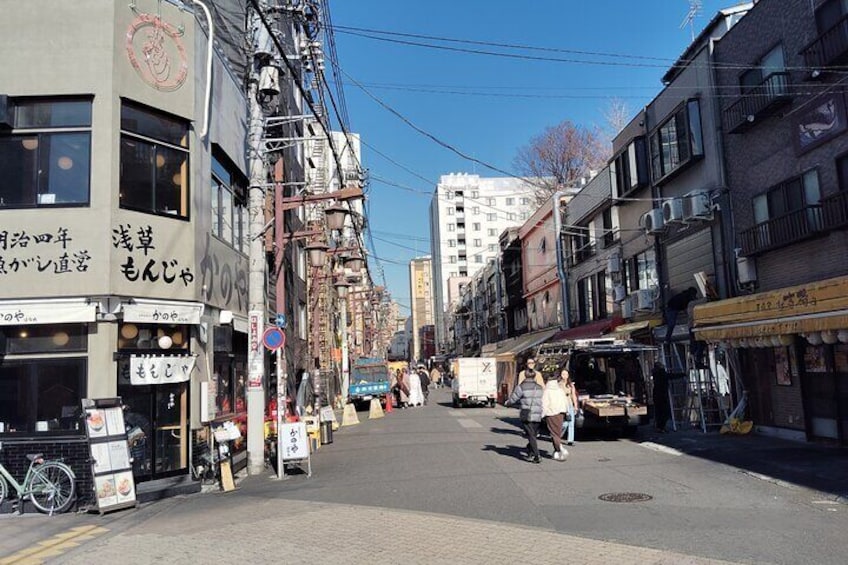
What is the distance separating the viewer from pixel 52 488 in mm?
10250

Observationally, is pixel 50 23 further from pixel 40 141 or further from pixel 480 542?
pixel 480 542

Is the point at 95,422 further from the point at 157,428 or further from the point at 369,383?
the point at 369,383

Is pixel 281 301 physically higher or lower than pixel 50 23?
lower

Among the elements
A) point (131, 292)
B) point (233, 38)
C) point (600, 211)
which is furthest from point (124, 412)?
point (600, 211)

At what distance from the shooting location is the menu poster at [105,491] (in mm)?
10055

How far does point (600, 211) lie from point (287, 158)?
13874 millimetres

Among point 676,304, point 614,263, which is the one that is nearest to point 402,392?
point 614,263

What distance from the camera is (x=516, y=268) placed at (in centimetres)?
4875

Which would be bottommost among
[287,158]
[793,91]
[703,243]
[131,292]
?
[131,292]

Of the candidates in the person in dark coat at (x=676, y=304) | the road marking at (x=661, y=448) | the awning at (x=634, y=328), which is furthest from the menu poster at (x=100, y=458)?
the awning at (x=634, y=328)

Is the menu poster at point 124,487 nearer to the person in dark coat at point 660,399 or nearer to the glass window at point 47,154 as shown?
the glass window at point 47,154

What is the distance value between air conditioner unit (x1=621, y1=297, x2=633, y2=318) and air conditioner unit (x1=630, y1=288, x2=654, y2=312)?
90 cm

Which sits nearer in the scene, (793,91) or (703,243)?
(793,91)

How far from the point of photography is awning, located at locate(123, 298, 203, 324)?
11.2 metres
